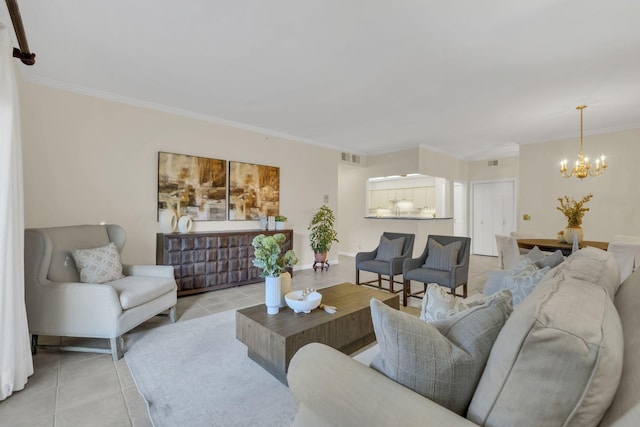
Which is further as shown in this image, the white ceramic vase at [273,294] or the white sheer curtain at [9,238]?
the white ceramic vase at [273,294]

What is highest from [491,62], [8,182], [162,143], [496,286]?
[491,62]

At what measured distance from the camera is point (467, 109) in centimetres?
425

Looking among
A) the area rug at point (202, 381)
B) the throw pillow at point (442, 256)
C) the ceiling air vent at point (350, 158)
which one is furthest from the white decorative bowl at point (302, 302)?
the ceiling air vent at point (350, 158)

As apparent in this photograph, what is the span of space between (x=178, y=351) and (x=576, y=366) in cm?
264

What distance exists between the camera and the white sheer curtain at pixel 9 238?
181 centimetres

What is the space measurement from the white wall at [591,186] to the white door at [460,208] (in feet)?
6.57

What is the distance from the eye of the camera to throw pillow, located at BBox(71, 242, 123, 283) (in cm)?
267

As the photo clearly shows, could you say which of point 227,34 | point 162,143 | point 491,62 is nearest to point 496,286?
point 491,62

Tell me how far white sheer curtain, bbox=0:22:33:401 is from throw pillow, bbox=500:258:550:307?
3.01 meters

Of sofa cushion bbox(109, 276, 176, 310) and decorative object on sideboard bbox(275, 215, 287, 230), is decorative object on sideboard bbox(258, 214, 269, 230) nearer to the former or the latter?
decorative object on sideboard bbox(275, 215, 287, 230)

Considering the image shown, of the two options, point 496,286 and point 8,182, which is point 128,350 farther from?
point 496,286

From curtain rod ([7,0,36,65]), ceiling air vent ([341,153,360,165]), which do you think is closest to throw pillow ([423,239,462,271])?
ceiling air vent ([341,153,360,165])

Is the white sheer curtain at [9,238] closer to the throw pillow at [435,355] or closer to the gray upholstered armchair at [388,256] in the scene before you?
the throw pillow at [435,355]

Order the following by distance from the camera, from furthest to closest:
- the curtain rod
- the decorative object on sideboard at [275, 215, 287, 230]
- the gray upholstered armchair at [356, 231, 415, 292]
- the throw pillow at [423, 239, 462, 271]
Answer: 1. the decorative object on sideboard at [275, 215, 287, 230]
2. the gray upholstered armchair at [356, 231, 415, 292]
3. the throw pillow at [423, 239, 462, 271]
4. the curtain rod
